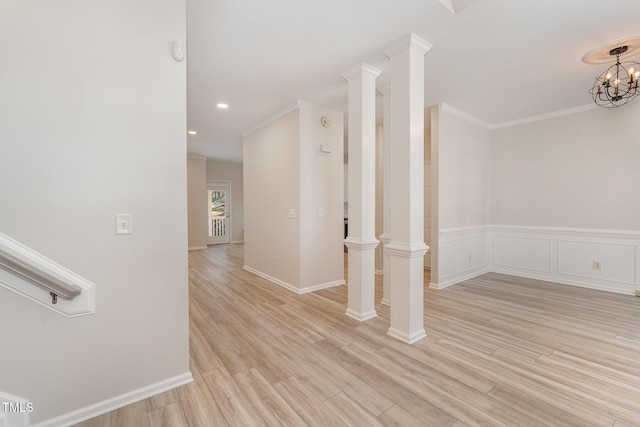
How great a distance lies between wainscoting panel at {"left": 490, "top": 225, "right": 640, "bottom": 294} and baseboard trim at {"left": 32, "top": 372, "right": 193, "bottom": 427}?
5.34 metres

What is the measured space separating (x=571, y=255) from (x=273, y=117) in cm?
528

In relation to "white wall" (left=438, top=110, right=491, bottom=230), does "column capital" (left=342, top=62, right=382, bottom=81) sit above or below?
above

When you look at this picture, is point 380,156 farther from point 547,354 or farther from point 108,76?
point 108,76

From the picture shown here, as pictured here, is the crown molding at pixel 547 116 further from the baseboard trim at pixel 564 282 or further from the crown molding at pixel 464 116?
the baseboard trim at pixel 564 282

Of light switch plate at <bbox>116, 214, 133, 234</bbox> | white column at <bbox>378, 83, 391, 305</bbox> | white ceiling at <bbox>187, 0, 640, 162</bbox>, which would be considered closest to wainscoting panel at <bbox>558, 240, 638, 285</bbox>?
white ceiling at <bbox>187, 0, 640, 162</bbox>

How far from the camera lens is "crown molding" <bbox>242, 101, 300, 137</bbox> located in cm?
400

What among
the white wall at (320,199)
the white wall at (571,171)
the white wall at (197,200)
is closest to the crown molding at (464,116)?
the white wall at (571,171)

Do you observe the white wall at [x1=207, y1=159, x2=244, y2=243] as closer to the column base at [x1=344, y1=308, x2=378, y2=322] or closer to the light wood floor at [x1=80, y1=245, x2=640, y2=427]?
the light wood floor at [x1=80, y1=245, x2=640, y2=427]

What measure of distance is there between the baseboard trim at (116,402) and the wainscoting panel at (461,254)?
356cm

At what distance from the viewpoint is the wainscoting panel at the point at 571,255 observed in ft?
12.6

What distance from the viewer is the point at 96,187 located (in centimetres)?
156

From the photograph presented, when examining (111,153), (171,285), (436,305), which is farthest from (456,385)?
(111,153)

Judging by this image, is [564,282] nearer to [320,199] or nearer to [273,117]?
[320,199]

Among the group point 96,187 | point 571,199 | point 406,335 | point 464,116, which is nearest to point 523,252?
point 571,199
